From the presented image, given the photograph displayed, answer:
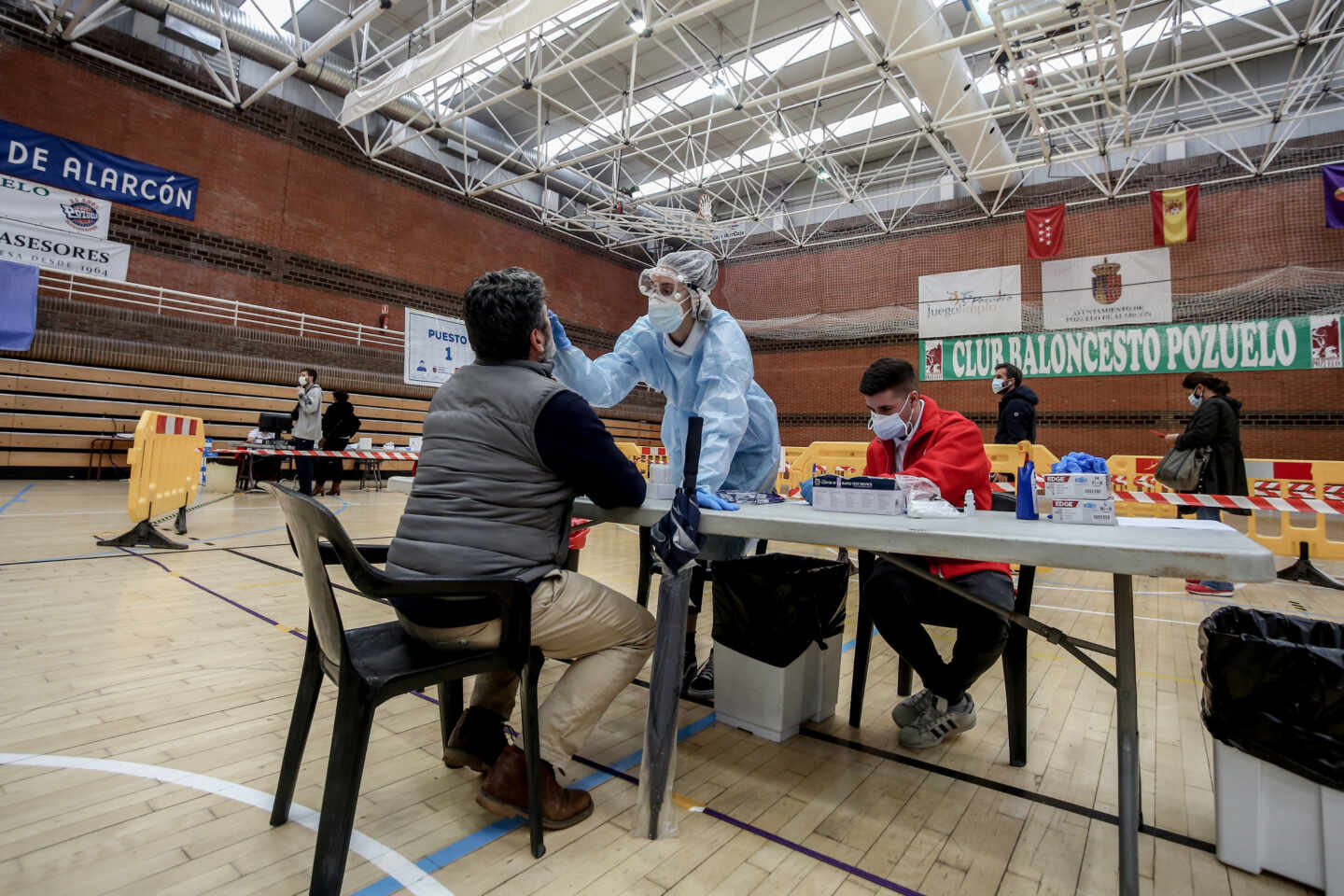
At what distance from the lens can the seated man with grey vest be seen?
1.40 m

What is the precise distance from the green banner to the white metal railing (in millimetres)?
11728

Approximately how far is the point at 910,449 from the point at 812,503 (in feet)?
1.73

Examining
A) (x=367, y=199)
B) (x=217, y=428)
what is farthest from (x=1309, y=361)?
(x=217, y=428)

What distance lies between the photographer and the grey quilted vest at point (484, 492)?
1388 millimetres

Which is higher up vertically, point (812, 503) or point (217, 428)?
point (217, 428)

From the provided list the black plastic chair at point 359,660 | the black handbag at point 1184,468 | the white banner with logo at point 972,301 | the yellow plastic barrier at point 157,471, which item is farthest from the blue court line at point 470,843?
the white banner with logo at point 972,301

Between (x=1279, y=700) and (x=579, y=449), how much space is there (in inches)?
60.9

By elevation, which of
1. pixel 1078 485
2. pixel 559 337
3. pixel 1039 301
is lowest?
pixel 1078 485

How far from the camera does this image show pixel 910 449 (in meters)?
2.16

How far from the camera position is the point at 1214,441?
490 centimetres

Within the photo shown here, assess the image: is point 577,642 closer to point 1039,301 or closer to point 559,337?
point 559,337

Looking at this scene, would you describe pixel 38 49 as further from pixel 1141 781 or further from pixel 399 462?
pixel 1141 781

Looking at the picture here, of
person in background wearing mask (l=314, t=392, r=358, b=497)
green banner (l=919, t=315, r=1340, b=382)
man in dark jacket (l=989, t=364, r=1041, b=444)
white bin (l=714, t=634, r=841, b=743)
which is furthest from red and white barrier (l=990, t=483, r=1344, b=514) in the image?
person in background wearing mask (l=314, t=392, r=358, b=497)

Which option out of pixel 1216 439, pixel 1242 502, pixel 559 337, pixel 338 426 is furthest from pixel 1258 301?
pixel 338 426
